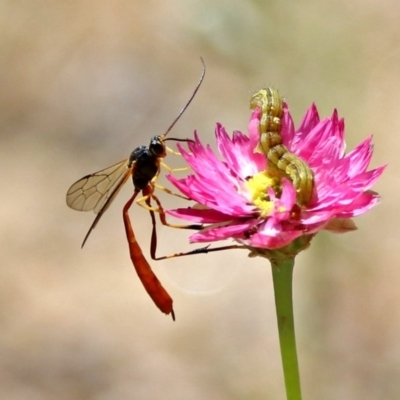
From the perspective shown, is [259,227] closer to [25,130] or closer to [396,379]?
[396,379]

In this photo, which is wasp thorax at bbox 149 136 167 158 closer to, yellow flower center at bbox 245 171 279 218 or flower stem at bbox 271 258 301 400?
yellow flower center at bbox 245 171 279 218

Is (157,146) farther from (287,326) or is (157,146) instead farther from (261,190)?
(287,326)

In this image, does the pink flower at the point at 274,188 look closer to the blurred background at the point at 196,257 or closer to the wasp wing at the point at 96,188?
the wasp wing at the point at 96,188

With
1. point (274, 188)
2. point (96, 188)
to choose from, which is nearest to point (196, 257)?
point (96, 188)

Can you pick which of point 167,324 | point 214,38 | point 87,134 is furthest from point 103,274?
point 214,38

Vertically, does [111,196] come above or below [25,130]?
below

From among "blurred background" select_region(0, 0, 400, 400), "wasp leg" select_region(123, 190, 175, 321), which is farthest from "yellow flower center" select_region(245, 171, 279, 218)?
"blurred background" select_region(0, 0, 400, 400)

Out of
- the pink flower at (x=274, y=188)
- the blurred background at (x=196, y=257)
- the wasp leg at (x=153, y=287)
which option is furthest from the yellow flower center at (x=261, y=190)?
the blurred background at (x=196, y=257)
